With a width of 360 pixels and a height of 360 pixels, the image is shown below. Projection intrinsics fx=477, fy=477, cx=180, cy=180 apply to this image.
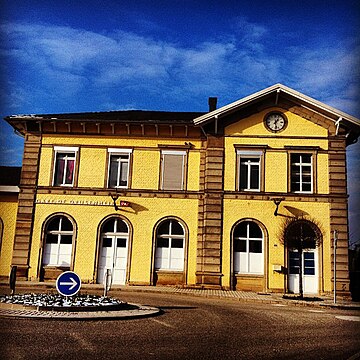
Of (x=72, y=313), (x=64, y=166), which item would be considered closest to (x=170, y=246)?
(x=64, y=166)

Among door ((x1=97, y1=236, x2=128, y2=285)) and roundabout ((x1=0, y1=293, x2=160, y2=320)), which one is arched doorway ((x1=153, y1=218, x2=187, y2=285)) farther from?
roundabout ((x1=0, y1=293, x2=160, y2=320))

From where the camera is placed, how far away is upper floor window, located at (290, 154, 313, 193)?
1866 centimetres

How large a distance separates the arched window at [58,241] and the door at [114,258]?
1.29 m

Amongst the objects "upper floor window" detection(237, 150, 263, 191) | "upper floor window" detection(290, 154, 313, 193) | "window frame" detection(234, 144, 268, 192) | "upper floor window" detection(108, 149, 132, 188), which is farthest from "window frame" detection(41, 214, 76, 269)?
"upper floor window" detection(290, 154, 313, 193)

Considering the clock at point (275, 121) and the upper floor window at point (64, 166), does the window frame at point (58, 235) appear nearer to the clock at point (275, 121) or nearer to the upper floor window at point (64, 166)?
the upper floor window at point (64, 166)

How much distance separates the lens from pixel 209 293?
16.3 meters

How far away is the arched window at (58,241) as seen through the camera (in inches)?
741

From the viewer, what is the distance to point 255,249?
60.1 ft

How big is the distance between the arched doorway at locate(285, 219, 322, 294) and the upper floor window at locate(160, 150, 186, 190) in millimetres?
4606

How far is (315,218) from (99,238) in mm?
8424

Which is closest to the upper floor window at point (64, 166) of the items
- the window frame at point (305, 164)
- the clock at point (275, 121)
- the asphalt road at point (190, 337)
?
the clock at point (275, 121)

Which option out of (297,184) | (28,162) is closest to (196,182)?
(297,184)

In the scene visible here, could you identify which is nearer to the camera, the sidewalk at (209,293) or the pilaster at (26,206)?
the sidewalk at (209,293)

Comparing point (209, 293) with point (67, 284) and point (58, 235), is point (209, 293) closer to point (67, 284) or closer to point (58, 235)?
point (58, 235)
